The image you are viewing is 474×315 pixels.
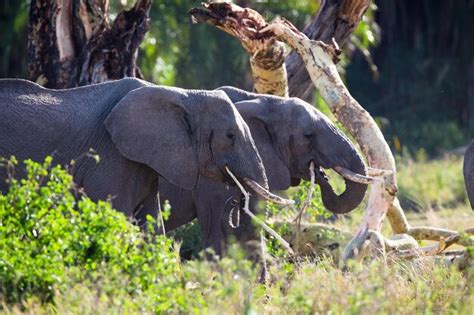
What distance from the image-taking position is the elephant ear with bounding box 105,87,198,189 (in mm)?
10422

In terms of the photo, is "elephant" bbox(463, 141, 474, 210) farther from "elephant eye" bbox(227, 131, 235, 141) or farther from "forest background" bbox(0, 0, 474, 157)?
"forest background" bbox(0, 0, 474, 157)

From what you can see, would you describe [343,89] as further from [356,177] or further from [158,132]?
[158,132]

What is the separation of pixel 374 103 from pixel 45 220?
2558cm

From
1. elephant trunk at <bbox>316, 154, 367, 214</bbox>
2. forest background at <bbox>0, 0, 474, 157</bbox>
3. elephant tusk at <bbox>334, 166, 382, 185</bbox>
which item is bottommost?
forest background at <bbox>0, 0, 474, 157</bbox>

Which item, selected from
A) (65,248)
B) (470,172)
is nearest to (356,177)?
(470,172)

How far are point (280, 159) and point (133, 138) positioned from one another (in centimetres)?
217

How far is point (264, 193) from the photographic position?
10.4 metres

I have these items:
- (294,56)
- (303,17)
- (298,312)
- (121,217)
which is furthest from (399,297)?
(303,17)

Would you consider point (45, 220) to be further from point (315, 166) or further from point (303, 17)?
point (303, 17)

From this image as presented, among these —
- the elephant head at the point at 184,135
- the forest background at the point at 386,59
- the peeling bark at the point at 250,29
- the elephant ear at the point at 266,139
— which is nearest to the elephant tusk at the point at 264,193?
the elephant head at the point at 184,135

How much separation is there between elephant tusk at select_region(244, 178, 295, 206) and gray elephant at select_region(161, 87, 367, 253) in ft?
4.65

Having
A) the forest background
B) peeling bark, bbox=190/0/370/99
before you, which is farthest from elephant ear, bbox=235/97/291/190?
the forest background

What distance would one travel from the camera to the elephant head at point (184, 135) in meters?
10.4

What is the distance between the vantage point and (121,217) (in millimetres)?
8820
